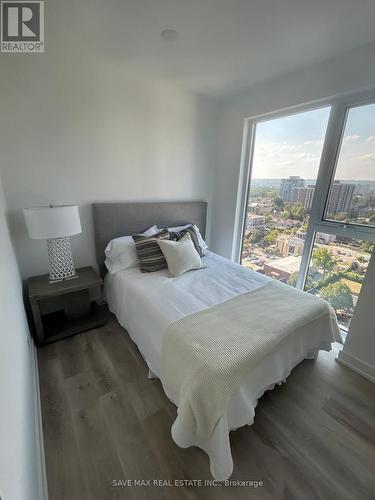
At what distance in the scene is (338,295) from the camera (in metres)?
2.20

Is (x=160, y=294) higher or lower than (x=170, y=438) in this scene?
higher

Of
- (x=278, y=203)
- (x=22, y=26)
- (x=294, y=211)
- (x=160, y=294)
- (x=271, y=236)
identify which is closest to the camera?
(x=22, y=26)

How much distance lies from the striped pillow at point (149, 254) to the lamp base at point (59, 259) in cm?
63

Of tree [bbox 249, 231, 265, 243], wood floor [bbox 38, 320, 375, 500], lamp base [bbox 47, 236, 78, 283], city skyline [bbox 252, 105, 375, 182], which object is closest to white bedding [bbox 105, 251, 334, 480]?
wood floor [bbox 38, 320, 375, 500]

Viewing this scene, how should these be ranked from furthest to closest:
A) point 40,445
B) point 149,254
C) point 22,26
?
point 149,254 → point 22,26 → point 40,445

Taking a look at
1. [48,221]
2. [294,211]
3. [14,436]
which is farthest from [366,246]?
[48,221]

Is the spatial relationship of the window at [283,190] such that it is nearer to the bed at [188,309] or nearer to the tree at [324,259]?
the tree at [324,259]

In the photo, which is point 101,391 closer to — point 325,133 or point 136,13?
point 136,13

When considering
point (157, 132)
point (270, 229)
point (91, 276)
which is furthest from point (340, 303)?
point (157, 132)

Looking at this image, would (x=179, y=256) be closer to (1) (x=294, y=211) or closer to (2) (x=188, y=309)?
(2) (x=188, y=309)

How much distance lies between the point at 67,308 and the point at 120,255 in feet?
2.33

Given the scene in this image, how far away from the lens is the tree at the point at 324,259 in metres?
2.19

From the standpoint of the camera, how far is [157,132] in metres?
2.53

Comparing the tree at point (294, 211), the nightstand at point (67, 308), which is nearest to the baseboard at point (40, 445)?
the nightstand at point (67, 308)
